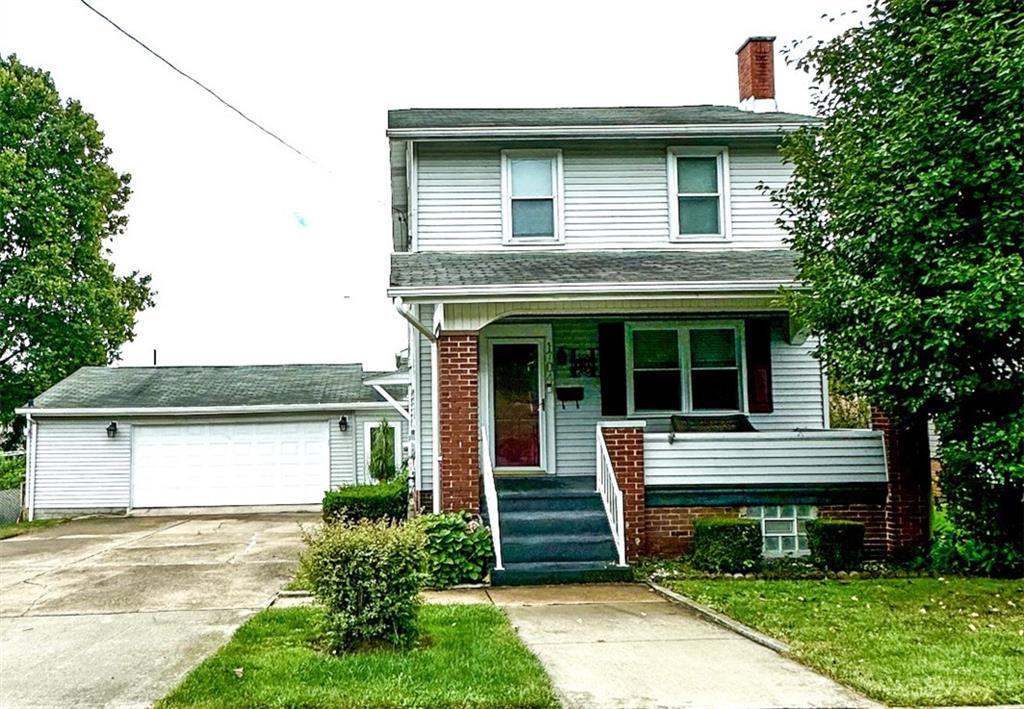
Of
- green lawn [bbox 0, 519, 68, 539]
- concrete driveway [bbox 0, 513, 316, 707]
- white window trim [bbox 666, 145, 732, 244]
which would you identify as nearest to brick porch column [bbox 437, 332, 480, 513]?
concrete driveway [bbox 0, 513, 316, 707]

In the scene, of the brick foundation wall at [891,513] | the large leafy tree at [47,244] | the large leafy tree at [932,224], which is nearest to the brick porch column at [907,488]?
the brick foundation wall at [891,513]

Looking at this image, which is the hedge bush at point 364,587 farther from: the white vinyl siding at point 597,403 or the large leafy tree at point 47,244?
the large leafy tree at point 47,244

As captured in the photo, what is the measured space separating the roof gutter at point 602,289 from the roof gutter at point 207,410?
10.5m

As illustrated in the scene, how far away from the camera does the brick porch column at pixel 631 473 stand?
10516 mm

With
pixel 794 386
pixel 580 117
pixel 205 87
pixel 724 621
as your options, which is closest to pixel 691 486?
pixel 794 386

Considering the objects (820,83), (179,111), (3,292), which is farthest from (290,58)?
(3,292)

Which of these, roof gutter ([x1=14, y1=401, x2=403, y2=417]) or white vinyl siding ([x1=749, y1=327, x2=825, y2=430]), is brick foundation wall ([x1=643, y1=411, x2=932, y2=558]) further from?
roof gutter ([x1=14, y1=401, x2=403, y2=417])

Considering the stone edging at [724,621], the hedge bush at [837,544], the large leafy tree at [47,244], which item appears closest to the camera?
the stone edging at [724,621]

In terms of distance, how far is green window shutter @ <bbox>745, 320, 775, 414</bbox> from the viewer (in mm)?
12641

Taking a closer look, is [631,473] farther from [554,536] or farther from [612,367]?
[612,367]

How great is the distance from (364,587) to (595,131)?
8691mm

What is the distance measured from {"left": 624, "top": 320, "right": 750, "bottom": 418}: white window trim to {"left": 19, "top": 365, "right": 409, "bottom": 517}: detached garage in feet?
30.2

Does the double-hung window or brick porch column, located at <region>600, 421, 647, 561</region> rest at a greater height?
the double-hung window

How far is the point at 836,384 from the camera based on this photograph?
33.3 ft
